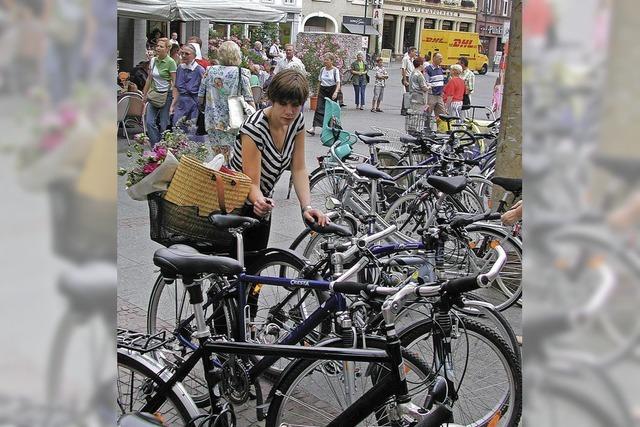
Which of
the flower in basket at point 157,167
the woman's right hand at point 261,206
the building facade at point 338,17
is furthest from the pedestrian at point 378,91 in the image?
the building facade at point 338,17

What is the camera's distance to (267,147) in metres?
4.10

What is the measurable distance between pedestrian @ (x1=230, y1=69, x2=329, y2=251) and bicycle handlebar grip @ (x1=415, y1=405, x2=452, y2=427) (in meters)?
1.49

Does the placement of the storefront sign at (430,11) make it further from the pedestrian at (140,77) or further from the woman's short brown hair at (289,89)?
the woman's short brown hair at (289,89)

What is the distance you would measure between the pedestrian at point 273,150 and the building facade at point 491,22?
68204 mm

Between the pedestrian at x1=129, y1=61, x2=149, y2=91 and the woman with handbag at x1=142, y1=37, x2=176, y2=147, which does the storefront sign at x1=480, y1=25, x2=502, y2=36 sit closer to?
the pedestrian at x1=129, y1=61, x2=149, y2=91

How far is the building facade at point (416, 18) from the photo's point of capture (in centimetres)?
6284

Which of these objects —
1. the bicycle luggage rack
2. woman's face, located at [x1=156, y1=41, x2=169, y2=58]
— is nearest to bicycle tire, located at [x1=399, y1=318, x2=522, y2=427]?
the bicycle luggage rack
